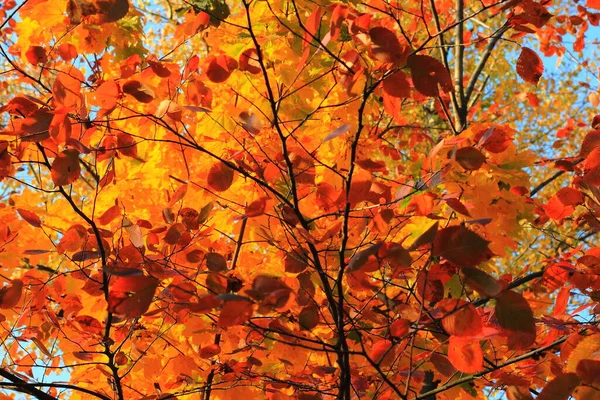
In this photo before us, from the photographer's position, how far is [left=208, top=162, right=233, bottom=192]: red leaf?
1.81 m

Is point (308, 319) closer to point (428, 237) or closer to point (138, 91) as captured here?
point (428, 237)

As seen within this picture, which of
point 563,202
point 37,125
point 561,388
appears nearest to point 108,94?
point 37,125

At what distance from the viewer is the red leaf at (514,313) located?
1240mm

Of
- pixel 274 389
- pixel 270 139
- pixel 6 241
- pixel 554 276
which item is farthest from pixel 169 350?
pixel 554 276

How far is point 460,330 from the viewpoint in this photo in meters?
1.37

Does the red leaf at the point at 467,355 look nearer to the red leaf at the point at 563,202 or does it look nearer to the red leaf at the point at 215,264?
the red leaf at the point at 215,264

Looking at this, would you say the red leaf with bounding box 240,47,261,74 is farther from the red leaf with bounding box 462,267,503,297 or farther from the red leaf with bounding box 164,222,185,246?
the red leaf with bounding box 462,267,503,297

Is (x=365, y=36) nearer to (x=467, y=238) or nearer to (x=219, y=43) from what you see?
(x=467, y=238)

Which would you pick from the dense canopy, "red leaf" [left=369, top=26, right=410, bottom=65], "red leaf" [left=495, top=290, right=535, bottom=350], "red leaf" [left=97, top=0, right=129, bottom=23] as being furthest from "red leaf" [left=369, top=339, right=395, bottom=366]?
"red leaf" [left=97, top=0, right=129, bottom=23]

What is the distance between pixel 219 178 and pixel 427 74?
0.70 metres

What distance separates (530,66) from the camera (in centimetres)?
181

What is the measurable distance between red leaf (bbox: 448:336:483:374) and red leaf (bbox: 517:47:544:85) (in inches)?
32.7

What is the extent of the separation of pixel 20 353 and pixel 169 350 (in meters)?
1.76

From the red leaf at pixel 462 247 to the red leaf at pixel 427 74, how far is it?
392mm
